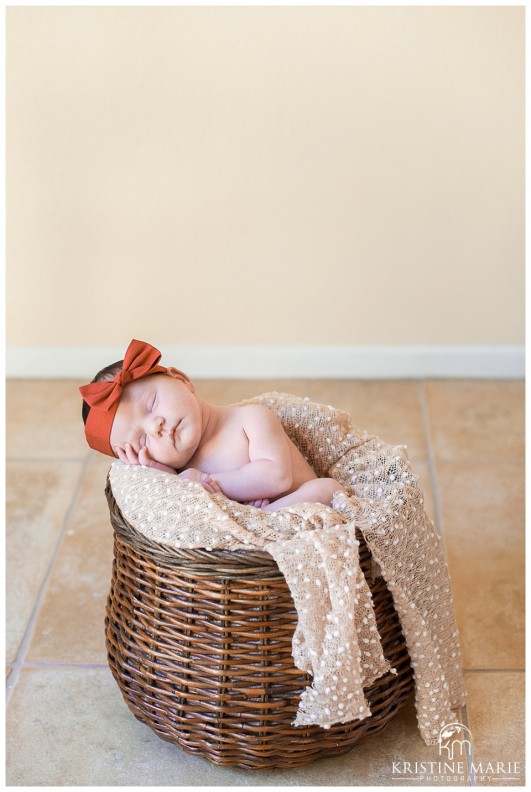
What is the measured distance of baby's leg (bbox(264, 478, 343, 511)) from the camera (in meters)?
1.39

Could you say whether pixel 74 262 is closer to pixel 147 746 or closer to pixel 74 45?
pixel 74 45

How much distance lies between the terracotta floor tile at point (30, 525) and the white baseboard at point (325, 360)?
0.44m

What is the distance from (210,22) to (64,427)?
1008mm

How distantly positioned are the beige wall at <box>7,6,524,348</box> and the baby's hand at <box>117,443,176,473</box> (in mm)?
1057

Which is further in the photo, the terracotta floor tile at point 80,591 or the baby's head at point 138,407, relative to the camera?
the terracotta floor tile at point 80,591

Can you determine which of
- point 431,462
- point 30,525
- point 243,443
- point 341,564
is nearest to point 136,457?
point 243,443

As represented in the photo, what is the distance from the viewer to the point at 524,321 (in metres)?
2.48

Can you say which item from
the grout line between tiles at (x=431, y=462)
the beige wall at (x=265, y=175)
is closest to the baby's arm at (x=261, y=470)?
the grout line between tiles at (x=431, y=462)

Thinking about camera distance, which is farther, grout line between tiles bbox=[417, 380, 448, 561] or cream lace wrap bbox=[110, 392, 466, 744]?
grout line between tiles bbox=[417, 380, 448, 561]

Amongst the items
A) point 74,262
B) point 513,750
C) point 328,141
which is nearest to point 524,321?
point 328,141

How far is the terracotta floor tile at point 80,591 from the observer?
5.40ft

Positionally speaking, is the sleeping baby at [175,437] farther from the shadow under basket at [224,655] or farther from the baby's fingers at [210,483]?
the shadow under basket at [224,655]

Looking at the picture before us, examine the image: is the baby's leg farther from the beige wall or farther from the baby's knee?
the beige wall

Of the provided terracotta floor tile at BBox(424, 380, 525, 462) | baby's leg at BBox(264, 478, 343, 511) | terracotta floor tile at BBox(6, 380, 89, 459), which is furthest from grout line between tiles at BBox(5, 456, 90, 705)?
terracotta floor tile at BBox(424, 380, 525, 462)
